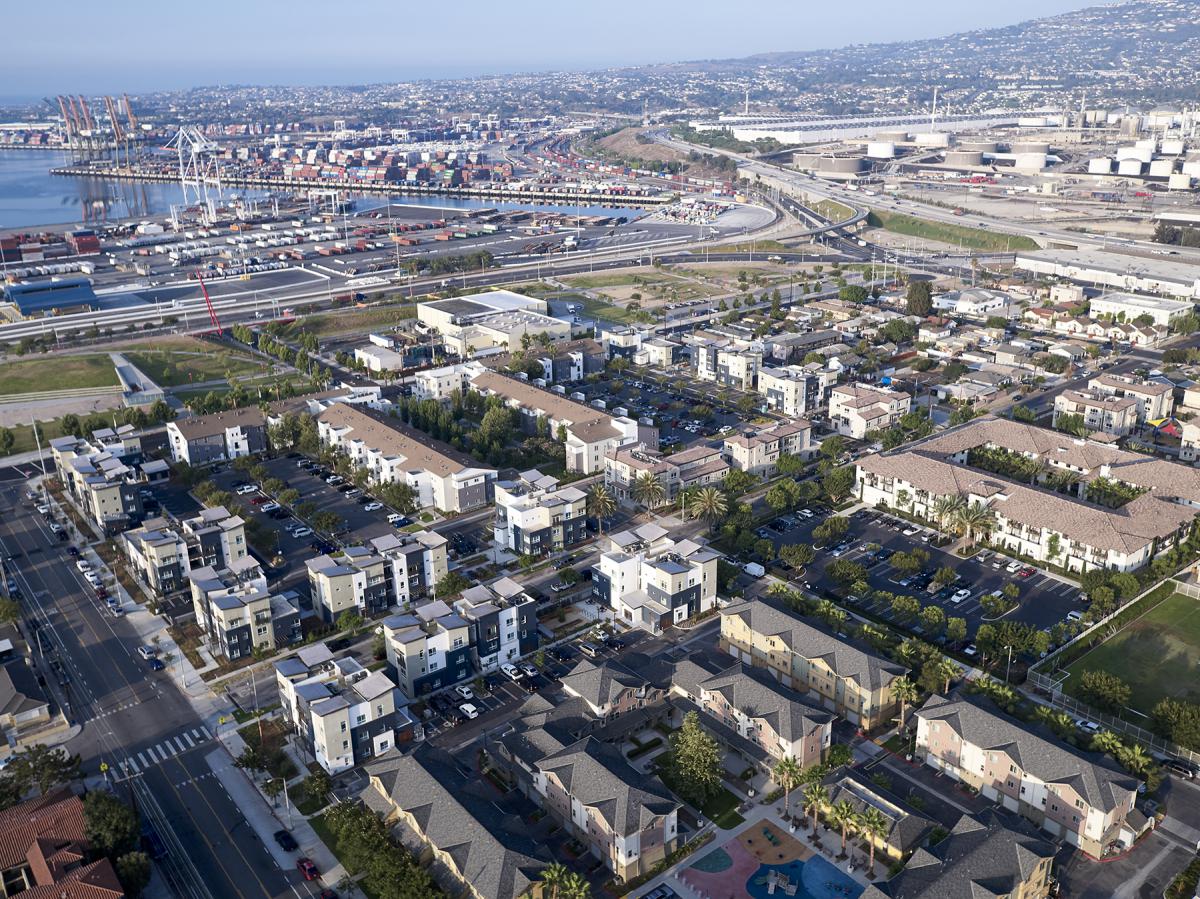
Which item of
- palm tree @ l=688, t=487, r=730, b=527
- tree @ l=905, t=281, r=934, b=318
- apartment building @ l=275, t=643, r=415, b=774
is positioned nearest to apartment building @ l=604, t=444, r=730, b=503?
palm tree @ l=688, t=487, r=730, b=527

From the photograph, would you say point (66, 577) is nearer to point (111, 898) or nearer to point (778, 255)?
point (111, 898)

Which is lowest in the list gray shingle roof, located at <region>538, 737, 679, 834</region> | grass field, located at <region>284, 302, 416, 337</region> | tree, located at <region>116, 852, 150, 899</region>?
tree, located at <region>116, 852, 150, 899</region>

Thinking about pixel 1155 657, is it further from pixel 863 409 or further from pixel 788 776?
pixel 863 409

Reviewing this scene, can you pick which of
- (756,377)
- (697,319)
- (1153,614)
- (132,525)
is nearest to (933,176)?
(697,319)

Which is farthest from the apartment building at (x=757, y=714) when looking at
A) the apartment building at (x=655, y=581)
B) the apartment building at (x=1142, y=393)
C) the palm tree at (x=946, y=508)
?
the apartment building at (x=1142, y=393)

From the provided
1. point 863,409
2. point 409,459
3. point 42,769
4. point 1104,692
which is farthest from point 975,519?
point 42,769

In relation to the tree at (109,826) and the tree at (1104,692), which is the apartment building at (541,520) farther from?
the tree at (1104,692)

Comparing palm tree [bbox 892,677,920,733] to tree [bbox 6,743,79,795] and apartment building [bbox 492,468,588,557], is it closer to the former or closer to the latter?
apartment building [bbox 492,468,588,557]
